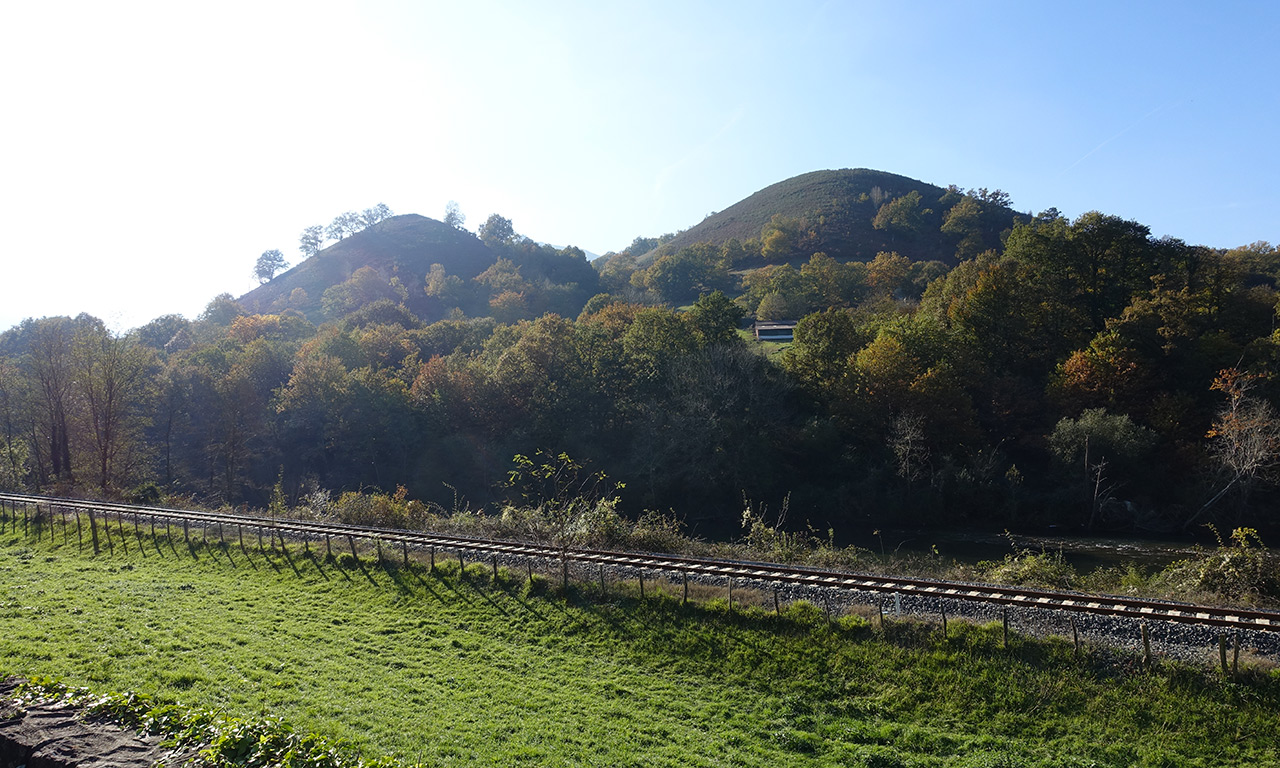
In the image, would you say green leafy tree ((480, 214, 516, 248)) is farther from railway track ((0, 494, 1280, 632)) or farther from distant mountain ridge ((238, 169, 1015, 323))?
railway track ((0, 494, 1280, 632))

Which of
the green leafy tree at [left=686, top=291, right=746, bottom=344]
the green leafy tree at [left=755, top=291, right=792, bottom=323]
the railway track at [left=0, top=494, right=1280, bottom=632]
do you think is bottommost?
Result: the railway track at [left=0, top=494, right=1280, bottom=632]

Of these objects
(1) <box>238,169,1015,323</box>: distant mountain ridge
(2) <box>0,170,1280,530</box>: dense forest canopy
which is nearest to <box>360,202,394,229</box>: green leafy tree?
(1) <box>238,169,1015,323</box>: distant mountain ridge

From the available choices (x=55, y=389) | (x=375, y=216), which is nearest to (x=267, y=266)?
(x=375, y=216)

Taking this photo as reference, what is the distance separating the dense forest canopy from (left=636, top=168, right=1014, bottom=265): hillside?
4555 centimetres

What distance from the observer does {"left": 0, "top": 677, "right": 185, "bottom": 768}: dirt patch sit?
6.00 m

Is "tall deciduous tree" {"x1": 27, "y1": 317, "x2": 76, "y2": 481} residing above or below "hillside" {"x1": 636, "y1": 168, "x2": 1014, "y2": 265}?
below

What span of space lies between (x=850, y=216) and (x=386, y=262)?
293ft

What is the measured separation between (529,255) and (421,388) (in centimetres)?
8489

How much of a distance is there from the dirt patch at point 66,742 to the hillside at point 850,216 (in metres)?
108

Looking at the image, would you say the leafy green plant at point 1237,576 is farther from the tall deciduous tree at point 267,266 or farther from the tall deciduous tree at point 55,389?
the tall deciduous tree at point 267,266

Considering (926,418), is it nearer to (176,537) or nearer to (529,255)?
(176,537)

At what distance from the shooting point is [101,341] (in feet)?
124

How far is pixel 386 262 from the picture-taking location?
12988cm

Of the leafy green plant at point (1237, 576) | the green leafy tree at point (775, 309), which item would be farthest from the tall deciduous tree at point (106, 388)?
the green leafy tree at point (775, 309)
